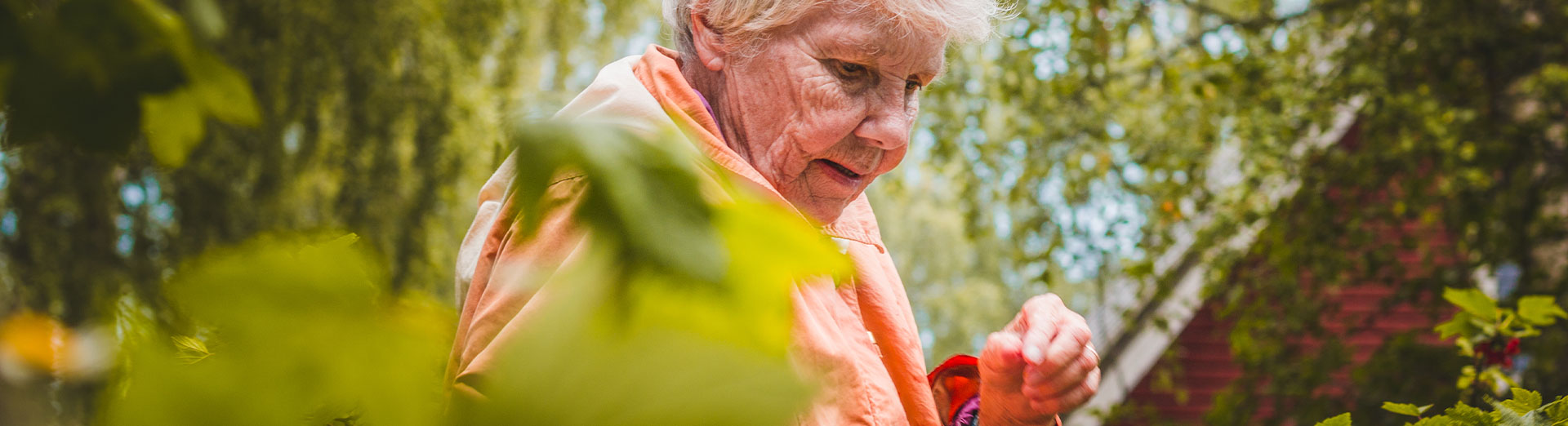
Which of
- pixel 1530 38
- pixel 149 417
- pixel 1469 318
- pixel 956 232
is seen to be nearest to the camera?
pixel 149 417

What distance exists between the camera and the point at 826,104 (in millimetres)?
1504

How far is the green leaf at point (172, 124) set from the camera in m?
0.64

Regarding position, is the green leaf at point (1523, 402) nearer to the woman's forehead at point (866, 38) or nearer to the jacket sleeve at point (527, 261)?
the woman's forehead at point (866, 38)

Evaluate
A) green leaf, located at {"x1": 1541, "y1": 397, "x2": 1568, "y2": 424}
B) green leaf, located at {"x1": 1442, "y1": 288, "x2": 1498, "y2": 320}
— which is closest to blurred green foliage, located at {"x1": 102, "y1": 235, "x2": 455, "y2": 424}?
green leaf, located at {"x1": 1541, "y1": 397, "x2": 1568, "y2": 424}

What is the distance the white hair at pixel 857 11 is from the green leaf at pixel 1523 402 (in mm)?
767

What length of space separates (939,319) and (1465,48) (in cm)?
2908

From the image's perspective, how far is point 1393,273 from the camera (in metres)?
5.63

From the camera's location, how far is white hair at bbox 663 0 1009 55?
1403 mm

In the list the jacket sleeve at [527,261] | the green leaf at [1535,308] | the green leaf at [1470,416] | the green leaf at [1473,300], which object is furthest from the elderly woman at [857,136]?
the green leaf at [1535,308]

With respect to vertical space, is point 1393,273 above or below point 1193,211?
below

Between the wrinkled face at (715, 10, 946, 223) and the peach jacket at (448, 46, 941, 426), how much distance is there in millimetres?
86

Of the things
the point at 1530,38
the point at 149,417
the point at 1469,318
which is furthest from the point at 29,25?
the point at 1530,38

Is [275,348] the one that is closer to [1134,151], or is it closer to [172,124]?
[172,124]

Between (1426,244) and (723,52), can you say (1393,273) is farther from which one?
(723,52)
